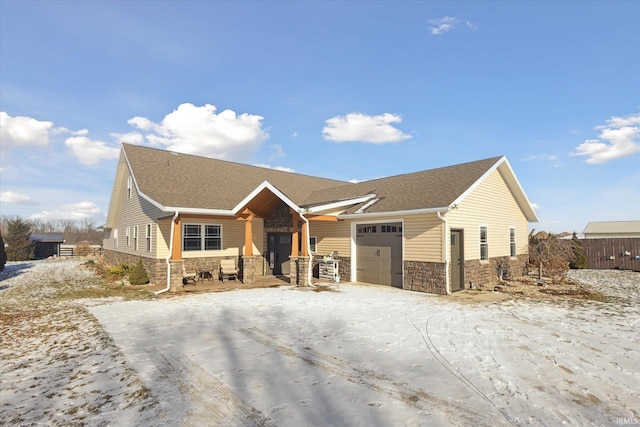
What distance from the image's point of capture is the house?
12.9 metres

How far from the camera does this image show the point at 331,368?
516cm

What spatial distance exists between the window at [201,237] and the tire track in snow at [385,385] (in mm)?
10138

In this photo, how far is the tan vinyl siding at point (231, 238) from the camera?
616 inches

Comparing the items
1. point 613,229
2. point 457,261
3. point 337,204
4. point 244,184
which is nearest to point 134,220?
point 244,184

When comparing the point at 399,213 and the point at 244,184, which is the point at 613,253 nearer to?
the point at 399,213

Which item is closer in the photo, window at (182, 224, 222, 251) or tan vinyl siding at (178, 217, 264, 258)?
window at (182, 224, 222, 251)

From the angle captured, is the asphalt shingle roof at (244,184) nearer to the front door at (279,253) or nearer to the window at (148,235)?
the window at (148,235)

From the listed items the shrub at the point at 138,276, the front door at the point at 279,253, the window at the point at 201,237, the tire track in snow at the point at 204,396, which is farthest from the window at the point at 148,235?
the tire track in snow at the point at 204,396

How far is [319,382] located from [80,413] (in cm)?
288

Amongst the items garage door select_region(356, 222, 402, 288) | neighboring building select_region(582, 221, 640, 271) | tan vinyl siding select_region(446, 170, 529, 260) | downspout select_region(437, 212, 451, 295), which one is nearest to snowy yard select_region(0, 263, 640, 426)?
downspout select_region(437, 212, 451, 295)

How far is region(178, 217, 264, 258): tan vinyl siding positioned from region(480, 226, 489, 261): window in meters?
10.5

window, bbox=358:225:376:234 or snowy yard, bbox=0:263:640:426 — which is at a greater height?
window, bbox=358:225:376:234

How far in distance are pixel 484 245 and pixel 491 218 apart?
1.34m

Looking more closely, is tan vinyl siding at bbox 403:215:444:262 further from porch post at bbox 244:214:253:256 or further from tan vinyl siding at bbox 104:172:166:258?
tan vinyl siding at bbox 104:172:166:258
